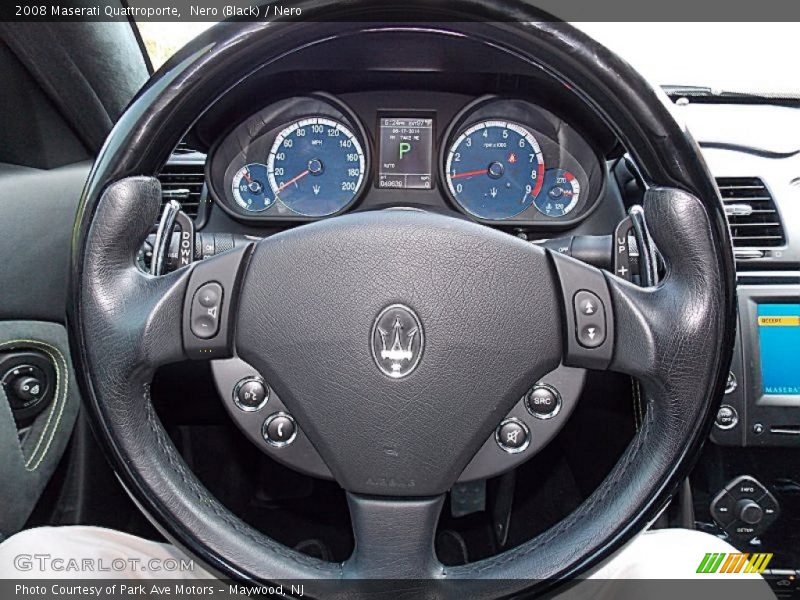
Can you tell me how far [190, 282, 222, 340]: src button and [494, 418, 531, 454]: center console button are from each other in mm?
380

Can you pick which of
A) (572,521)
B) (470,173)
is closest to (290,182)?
(470,173)

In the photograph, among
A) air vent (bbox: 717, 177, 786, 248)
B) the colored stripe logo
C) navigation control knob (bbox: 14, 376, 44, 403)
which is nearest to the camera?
the colored stripe logo

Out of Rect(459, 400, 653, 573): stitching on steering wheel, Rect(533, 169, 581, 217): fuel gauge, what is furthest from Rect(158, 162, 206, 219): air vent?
Rect(459, 400, 653, 573): stitching on steering wheel

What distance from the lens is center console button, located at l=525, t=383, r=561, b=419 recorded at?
1.03 m

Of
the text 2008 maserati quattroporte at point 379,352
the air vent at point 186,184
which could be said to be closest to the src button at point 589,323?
the text 2008 maserati quattroporte at point 379,352

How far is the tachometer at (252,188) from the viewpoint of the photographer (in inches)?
75.2

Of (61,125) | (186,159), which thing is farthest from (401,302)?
(61,125)

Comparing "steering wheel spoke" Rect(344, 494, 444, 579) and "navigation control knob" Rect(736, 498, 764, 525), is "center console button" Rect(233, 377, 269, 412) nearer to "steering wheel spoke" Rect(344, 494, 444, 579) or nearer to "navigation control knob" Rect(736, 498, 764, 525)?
"steering wheel spoke" Rect(344, 494, 444, 579)

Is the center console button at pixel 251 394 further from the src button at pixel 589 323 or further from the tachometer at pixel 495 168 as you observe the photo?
the tachometer at pixel 495 168

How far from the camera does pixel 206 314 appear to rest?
0.98 metres

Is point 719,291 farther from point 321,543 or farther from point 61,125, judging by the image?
point 61,125

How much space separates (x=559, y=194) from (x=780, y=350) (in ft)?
2.01

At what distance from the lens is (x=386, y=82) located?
6.16ft

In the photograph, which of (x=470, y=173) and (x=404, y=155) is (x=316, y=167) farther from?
(x=470, y=173)
